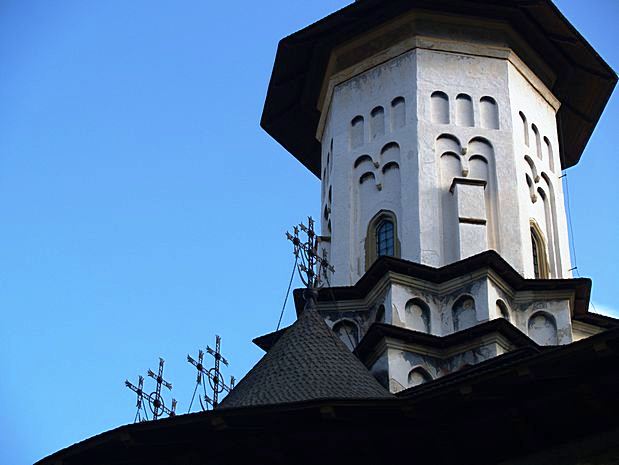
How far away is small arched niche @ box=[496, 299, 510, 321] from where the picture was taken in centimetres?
2502

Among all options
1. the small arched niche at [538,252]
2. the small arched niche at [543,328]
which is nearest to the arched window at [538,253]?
the small arched niche at [538,252]

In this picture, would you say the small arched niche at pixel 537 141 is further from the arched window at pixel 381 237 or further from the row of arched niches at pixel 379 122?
the arched window at pixel 381 237

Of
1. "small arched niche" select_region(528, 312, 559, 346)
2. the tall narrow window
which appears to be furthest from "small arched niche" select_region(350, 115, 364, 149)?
"small arched niche" select_region(528, 312, 559, 346)

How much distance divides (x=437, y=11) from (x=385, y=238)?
485cm

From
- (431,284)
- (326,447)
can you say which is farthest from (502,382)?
(431,284)

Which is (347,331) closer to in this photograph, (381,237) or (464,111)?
(381,237)

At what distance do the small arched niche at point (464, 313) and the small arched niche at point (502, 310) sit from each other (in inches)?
17.0

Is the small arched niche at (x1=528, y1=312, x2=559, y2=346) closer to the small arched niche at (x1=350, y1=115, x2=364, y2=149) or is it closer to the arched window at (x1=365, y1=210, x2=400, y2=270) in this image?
the arched window at (x1=365, y1=210, x2=400, y2=270)

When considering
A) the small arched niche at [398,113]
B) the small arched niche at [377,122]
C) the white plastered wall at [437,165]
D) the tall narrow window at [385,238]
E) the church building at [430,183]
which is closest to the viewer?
the church building at [430,183]

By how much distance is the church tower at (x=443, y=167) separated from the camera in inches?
987

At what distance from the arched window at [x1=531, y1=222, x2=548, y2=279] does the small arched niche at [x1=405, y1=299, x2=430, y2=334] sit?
279 cm

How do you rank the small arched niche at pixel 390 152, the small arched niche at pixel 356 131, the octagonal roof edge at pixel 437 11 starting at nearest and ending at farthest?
the small arched niche at pixel 390 152 → the octagonal roof edge at pixel 437 11 → the small arched niche at pixel 356 131

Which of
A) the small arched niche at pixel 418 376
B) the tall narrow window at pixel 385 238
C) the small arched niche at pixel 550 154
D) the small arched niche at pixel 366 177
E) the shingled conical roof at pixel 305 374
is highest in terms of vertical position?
the small arched niche at pixel 550 154

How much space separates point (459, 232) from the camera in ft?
85.2
